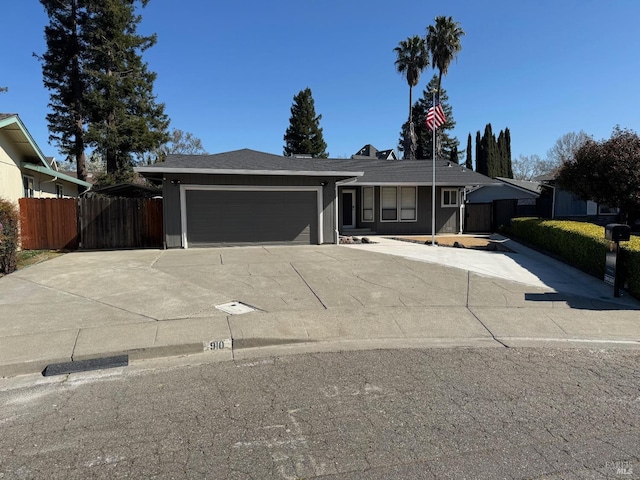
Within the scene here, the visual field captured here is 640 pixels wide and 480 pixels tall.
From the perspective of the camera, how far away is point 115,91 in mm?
25875

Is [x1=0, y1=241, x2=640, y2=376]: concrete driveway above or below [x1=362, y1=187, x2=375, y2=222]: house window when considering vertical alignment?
below

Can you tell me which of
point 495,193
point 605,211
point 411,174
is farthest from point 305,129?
point 605,211

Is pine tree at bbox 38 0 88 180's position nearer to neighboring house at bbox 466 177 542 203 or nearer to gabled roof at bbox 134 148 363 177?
gabled roof at bbox 134 148 363 177

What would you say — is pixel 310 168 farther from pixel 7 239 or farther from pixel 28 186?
pixel 28 186

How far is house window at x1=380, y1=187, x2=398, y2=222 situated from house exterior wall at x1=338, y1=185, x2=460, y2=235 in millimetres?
208

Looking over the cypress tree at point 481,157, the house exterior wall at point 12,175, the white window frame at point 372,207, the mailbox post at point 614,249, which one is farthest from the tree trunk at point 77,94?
the cypress tree at point 481,157

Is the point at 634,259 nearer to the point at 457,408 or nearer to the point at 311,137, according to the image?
the point at 457,408

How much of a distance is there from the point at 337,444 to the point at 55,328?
481 centimetres

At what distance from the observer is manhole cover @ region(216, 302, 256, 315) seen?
6.73m

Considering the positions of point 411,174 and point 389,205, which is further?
point 411,174

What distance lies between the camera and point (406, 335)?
5914 millimetres

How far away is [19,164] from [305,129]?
114ft

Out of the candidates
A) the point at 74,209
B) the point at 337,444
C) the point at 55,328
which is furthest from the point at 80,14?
the point at 337,444

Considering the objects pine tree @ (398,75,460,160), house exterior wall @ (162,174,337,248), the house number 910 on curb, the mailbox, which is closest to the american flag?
house exterior wall @ (162,174,337,248)
